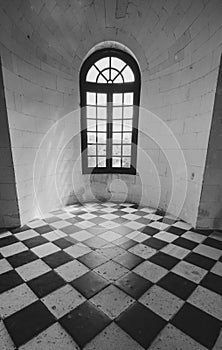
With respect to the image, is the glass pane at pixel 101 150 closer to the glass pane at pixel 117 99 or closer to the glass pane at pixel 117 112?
the glass pane at pixel 117 112

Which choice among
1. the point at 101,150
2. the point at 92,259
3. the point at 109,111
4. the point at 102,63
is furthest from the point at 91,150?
the point at 92,259

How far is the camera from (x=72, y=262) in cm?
157

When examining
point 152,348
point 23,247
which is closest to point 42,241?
point 23,247

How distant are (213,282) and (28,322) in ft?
4.34

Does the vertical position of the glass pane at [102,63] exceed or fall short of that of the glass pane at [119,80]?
it exceeds it

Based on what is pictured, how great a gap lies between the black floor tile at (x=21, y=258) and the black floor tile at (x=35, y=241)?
4.4 inches

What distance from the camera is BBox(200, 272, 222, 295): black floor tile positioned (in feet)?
4.21

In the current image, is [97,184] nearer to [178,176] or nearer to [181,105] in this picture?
[178,176]

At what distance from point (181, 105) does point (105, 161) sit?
1560 millimetres

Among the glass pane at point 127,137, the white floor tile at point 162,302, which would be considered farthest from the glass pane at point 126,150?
the white floor tile at point 162,302

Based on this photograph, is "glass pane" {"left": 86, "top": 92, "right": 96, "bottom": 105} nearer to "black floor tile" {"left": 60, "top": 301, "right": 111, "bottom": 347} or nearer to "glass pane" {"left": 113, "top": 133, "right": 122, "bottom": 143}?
"glass pane" {"left": 113, "top": 133, "right": 122, "bottom": 143}

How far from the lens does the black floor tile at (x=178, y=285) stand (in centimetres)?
125

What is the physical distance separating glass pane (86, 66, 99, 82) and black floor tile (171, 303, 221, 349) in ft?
10.8

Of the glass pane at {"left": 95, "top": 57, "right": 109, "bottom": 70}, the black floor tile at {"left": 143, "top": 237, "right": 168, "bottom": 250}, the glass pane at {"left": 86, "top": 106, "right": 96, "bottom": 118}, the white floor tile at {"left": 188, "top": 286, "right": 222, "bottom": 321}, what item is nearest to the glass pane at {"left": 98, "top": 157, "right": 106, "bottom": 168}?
the glass pane at {"left": 86, "top": 106, "right": 96, "bottom": 118}
